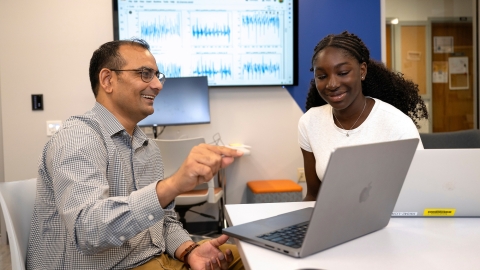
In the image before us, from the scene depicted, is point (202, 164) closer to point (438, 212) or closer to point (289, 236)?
point (289, 236)

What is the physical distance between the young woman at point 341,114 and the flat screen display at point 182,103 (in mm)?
1580

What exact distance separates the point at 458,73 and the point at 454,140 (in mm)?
2653

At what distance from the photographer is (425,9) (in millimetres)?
4355

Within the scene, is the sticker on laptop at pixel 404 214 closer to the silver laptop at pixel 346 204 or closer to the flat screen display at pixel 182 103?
the silver laptop at pixel 346 204

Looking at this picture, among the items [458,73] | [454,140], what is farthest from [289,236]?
[458,73]

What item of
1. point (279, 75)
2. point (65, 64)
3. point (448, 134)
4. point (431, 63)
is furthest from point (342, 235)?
point (431, 63)

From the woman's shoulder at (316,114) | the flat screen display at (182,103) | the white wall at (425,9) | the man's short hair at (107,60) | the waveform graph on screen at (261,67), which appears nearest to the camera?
the man's short hair at (107,60)

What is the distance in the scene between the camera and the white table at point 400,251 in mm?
871

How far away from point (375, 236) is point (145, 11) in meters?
3.07

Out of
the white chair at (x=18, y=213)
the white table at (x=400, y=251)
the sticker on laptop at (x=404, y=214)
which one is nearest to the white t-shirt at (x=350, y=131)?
the sticker on laptop at (x=404, y=214)

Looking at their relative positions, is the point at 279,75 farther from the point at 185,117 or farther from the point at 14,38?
the point at 14,38

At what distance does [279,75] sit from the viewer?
12.5 feet

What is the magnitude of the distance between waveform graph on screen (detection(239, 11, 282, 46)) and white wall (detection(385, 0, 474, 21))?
127 centimetres

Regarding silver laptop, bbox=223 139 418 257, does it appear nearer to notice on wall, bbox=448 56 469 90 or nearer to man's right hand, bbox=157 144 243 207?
man's right hand, bbox=157 144 243 207
